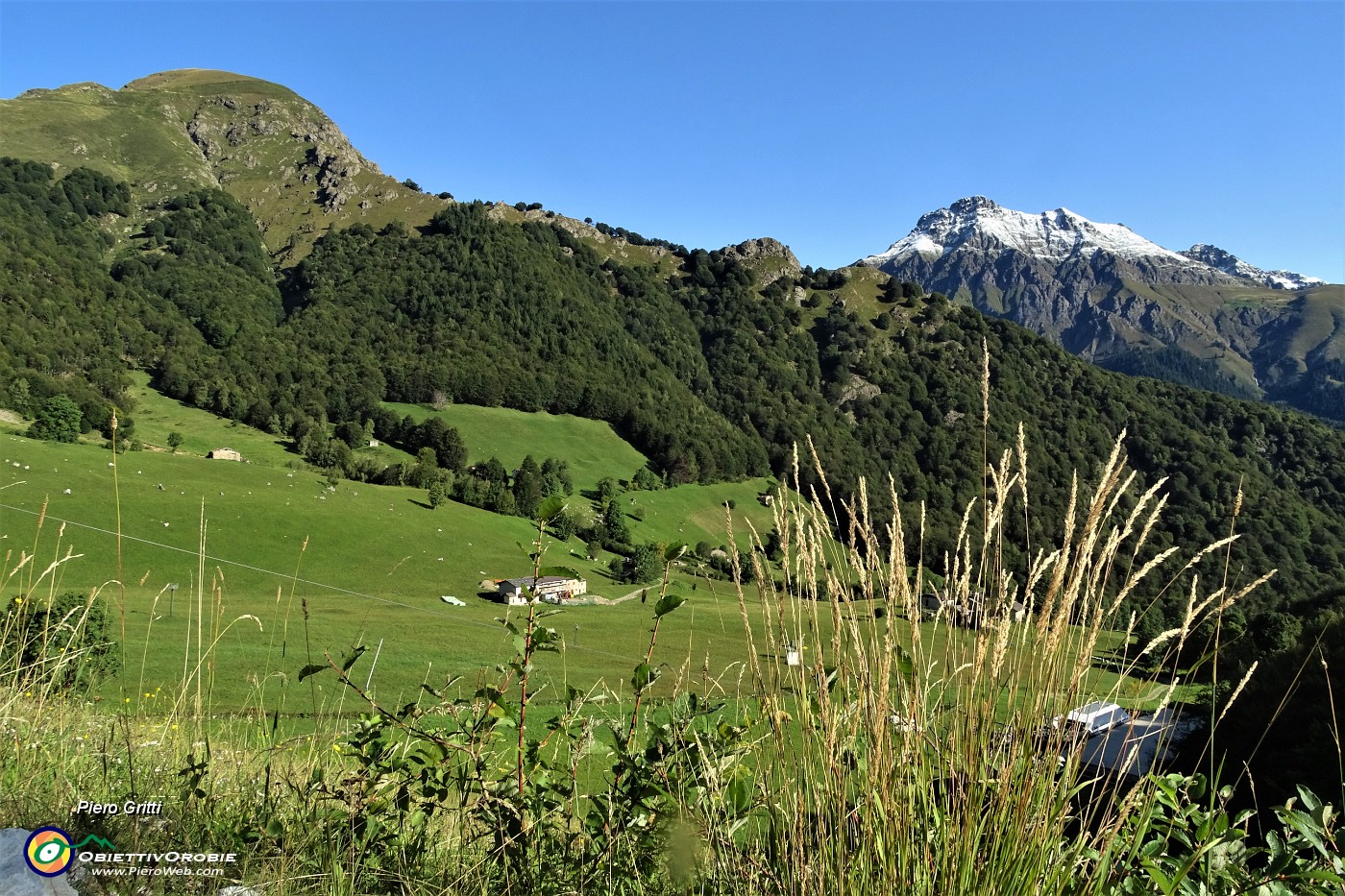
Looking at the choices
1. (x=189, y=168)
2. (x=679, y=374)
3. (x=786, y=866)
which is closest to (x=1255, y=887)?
(x=786, y=866)

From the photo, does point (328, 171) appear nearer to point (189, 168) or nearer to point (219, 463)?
point (189, 168)

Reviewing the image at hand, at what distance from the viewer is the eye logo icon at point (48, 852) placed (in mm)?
1979

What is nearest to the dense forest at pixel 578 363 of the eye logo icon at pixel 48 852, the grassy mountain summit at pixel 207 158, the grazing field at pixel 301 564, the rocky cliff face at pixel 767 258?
the rocky cliff face at pixel 767 258

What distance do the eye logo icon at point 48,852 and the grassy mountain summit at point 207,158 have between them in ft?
607

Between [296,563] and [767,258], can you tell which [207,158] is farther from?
[296,563]

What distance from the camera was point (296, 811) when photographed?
8.41ft

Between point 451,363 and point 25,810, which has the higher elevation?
point 451,363

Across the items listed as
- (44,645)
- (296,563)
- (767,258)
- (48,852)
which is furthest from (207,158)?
(48,852)

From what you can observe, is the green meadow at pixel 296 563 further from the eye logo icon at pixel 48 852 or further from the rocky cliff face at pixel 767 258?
the rocky cliff face at pixel 767 258

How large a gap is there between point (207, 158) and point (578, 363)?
132 m

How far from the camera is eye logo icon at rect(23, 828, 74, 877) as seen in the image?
1979 mm

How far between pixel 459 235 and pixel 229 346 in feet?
212

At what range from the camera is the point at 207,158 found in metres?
186

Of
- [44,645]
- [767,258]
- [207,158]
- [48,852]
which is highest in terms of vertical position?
[207,158]
